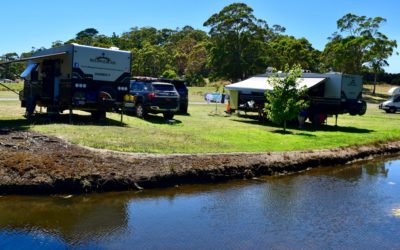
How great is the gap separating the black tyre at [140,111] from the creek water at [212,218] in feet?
35.5

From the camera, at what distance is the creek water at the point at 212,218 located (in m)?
7.13

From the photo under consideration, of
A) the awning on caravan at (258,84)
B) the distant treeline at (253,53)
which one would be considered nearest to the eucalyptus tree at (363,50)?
the distant treeline at (253,53)

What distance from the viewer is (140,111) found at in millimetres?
21891

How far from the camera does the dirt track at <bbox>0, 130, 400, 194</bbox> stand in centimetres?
955

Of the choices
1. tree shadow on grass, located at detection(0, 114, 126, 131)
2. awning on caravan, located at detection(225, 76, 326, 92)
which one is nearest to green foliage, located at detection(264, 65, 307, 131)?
awning on caravan, located at detection(225, 76, 326, 92)

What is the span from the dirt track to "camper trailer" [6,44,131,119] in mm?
4314

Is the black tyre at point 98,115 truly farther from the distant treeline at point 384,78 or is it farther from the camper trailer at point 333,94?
the distant treeline at point 384,78

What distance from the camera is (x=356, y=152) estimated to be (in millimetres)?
16328

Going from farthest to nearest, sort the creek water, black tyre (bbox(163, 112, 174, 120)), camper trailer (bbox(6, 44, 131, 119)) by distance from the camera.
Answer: black tyre (bbox(163, 112, 174, 120)), camper trailer (bbox(6, 44, 131, 119)), the creek water

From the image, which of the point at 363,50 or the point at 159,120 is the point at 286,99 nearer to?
the point at 159,120

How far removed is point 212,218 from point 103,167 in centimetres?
306

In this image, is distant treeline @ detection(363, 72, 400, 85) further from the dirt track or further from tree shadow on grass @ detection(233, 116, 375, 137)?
the dirt track

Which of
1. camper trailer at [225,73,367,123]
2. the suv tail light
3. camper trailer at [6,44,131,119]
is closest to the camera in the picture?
camper trailer at [6,44,131,119]

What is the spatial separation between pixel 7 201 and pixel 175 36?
10295 cm
